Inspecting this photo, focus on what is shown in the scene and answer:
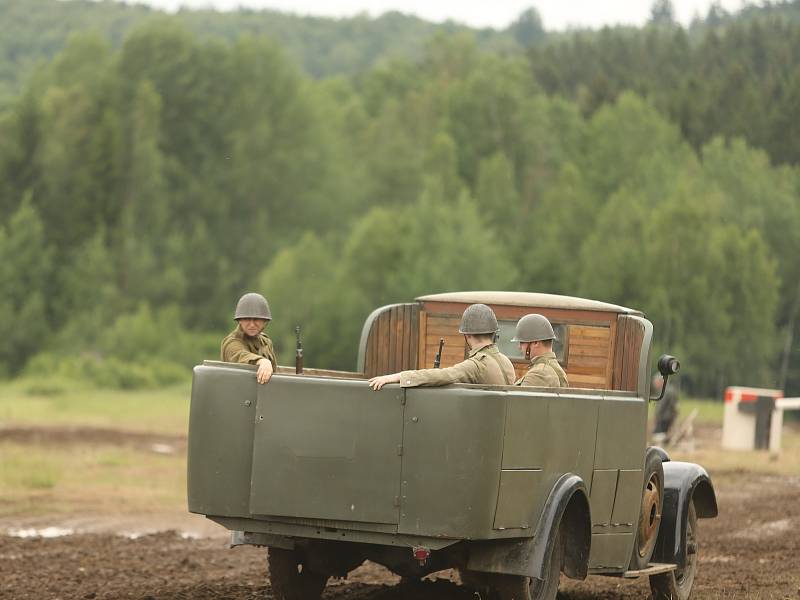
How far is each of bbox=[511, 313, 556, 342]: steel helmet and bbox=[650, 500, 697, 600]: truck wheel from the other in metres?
2.40

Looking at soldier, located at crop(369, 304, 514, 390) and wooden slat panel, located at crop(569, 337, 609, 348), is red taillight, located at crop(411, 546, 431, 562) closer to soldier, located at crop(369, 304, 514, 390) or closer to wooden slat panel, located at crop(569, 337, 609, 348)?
soldier, located at crop(369, 304, 514, 390)

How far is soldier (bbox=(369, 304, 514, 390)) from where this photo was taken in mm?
8453

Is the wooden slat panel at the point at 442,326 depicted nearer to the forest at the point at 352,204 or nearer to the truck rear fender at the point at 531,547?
the truck rear fender at the point at 531,547

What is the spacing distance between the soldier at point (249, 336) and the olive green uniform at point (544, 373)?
1.64 metres

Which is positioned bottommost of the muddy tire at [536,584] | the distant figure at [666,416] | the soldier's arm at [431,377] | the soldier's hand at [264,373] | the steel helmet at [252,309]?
the distant figure at [666,416]

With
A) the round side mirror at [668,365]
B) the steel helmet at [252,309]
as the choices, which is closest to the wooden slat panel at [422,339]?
the round side mirror at [668,365]

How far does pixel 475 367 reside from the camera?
9.01m

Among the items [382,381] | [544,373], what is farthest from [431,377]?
[544,373]

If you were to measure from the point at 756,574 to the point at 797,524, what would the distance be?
15.8 ft

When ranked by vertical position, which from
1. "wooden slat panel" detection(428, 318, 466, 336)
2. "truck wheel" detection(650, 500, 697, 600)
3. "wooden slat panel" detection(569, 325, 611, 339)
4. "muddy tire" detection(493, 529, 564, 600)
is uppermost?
"wooden slat panel" detection(569, 325, 611, 339)

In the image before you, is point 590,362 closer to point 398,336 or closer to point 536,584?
point 398,336

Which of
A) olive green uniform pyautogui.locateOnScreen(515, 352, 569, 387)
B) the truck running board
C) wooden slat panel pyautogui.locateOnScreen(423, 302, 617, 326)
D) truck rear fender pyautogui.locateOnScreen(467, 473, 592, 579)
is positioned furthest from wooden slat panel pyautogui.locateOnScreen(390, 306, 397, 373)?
truck rear fender pyautogui.locateOnScreen(467, 473, 592, 579)

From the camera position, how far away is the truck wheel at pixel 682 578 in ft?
37.4

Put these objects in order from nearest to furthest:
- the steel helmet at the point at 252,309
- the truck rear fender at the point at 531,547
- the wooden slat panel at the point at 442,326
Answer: the truck rear fender at the point at 531,547
the steel helmet at the point at 252,309
the wooden slat panel at the point at 442,326
